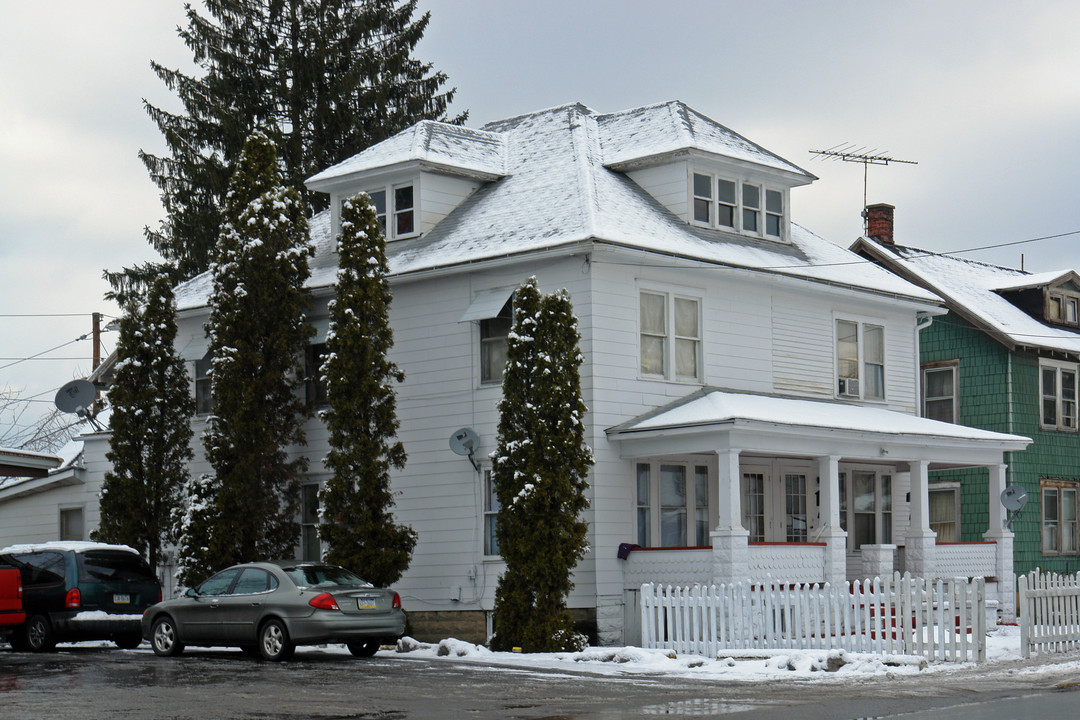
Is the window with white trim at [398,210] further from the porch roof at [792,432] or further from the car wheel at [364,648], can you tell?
the car wheel at [364,648]

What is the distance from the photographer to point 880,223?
3881 centimetres

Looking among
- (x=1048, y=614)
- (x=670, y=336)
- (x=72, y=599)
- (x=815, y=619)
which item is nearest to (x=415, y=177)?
(x=670, y=336)

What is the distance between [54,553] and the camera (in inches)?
879

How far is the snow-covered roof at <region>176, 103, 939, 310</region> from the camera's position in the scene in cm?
2408

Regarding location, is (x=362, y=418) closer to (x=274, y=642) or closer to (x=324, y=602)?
(x=324, y=602)

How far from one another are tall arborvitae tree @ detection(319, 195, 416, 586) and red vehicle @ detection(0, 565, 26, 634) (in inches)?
183

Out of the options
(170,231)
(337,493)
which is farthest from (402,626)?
(170,231)

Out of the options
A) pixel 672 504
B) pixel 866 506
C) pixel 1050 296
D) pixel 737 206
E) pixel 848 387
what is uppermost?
pixel 737 206

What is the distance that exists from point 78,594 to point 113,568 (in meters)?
0.85

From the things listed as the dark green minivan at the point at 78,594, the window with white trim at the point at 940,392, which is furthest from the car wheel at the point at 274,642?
the window with white trim at the point at 940,392

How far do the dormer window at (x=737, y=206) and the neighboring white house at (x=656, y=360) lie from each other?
4 cm

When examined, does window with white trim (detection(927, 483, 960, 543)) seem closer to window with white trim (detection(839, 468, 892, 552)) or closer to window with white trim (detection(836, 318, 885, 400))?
window with white trim (detection(839, 468, 892, 552))

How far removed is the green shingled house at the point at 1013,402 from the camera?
109 ft

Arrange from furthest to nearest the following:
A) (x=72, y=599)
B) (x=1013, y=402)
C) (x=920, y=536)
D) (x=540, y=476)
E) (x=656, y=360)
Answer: (x=1013, y=402), (x=920, y=536), (x=656, y=360), (x=72, y=599), (x=540, y=476)
